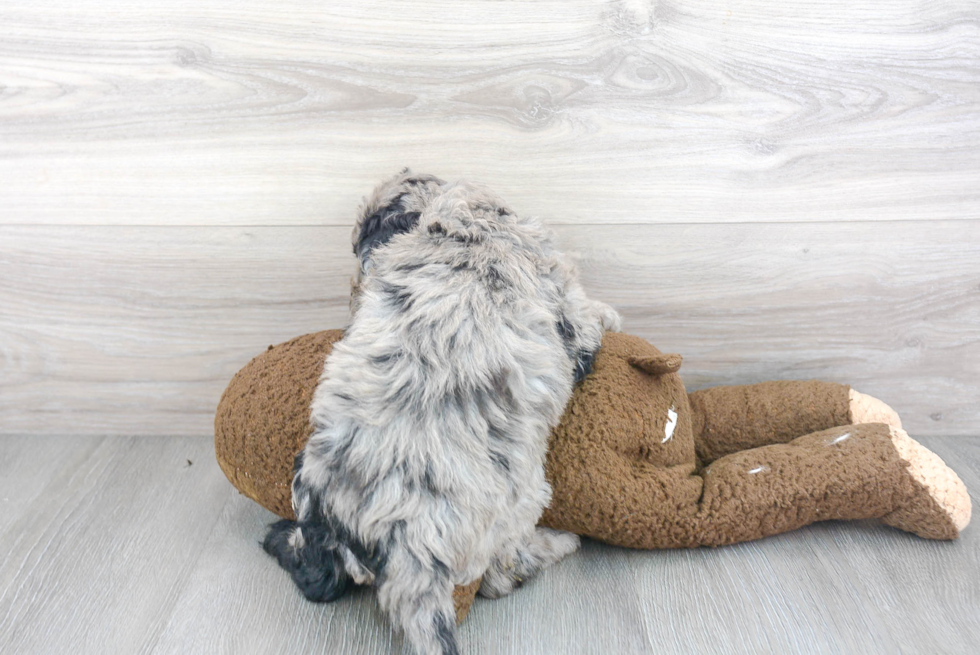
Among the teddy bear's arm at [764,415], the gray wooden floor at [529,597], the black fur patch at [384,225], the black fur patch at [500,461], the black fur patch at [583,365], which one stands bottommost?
the gray wooden floor at [529,597]

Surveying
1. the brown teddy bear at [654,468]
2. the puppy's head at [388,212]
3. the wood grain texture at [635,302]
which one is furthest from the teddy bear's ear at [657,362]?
the puppy's head at [388,212]

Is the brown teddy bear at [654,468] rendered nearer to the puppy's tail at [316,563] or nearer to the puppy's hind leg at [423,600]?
the puppy's tail at [316,563]

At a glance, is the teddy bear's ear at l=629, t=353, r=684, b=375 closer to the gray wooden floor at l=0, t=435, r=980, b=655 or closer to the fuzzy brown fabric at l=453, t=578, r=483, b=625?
the gray wooden floor at l=0, t=435, r=980, b=655

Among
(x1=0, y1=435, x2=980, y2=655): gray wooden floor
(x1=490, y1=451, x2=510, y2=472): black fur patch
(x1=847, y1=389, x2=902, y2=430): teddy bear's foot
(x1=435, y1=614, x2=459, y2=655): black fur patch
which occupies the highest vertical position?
(x1=490, y1=451, x2=510, y2=472): black fur patch

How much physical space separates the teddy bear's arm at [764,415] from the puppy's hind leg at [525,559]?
11.9 inches

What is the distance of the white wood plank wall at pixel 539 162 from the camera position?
42.5 inches

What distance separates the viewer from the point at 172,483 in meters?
1.17

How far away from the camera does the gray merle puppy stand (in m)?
0.74

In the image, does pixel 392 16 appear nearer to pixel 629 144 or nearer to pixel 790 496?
pixel 629 144

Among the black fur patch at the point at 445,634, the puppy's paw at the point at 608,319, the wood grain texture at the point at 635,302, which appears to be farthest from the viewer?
the wood grain texture at the point at 635,302

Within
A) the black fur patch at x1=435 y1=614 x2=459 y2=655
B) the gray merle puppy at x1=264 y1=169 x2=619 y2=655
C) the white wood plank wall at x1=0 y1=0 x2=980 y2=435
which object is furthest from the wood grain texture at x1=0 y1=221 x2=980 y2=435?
the black fur patch at x1=435 y1=614 x2=459 y2=655

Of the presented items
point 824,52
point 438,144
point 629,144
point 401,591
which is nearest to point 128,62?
point 438,144

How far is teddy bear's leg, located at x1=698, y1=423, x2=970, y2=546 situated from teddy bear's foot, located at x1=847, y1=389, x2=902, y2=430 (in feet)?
0.33

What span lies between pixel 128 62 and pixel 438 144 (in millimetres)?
523
